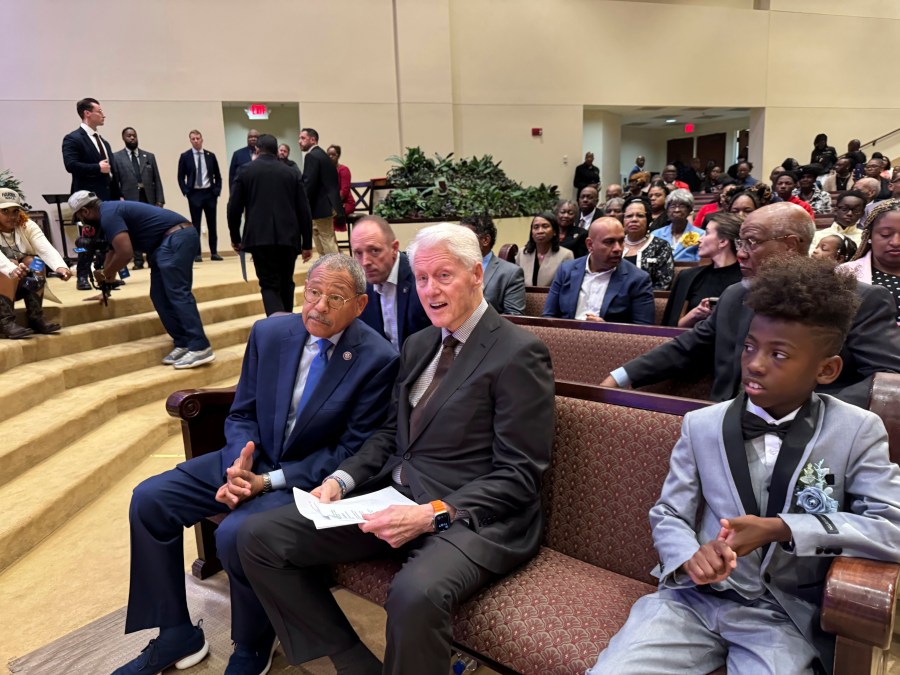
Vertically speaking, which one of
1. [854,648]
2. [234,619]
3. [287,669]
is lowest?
[287,669]

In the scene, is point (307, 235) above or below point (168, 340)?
above

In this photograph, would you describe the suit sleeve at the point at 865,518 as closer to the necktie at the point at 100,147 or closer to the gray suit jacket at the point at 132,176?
the necktie at the point at 100,147

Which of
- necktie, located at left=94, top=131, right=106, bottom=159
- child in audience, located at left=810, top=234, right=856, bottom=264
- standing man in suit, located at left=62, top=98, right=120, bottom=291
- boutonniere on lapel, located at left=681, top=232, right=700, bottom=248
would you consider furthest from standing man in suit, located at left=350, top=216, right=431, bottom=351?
necktie, located at left=94, top=131, right=106, bottom=159

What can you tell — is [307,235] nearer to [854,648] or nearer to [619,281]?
[619,281]

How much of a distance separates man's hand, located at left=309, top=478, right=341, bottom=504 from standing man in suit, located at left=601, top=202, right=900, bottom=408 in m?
1.10

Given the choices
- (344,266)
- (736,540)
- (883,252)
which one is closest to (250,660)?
(344,266)

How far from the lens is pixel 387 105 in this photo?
11.4m

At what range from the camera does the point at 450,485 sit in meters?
1.85

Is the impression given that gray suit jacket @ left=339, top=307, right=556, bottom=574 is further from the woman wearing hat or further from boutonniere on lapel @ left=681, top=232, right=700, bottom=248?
boutonniere on lapel @ left=681, top=232, right=700, bottom=248

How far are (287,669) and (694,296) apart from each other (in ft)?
7.94

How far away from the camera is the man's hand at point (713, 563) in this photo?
4.36ft

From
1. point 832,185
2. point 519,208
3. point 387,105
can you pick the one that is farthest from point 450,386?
point 387,105

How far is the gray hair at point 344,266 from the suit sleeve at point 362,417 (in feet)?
0.93

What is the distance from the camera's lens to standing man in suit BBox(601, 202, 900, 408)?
2.03 meters
